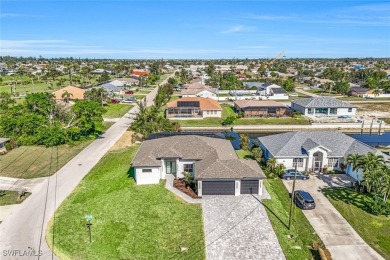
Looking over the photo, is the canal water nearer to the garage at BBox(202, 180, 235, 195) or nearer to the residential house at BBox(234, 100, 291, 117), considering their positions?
the residential house at BBox(234, 100, 291, 117)

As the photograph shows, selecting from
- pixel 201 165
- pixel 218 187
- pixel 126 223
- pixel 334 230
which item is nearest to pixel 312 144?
pixel 334 230

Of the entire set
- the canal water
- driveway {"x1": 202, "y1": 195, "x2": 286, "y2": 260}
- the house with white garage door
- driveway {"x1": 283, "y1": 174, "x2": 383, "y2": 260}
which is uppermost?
the house with white garage door

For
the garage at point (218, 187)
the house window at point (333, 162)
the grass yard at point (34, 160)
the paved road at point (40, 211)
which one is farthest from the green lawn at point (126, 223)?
the house window at point (333, 162)

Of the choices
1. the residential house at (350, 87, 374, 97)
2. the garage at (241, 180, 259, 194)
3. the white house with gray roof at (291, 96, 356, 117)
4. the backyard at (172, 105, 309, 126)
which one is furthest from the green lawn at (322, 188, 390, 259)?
the residential house at (350, 87, 374, 97)

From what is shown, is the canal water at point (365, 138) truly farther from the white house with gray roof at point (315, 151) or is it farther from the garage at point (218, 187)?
the garage at point (218, 187)

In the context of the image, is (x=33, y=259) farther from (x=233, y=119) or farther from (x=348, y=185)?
(x=233, y=119)

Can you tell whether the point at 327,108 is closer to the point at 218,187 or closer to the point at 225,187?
the point at 225,187
